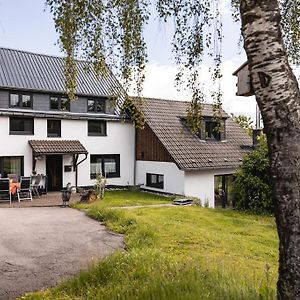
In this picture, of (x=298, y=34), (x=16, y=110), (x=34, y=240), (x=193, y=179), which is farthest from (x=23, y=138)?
(x=298, y=34)

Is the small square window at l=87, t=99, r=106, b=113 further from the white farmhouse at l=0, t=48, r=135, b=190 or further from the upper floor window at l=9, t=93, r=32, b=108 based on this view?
the upper floor window at l=9, t=93, r=32, b=108

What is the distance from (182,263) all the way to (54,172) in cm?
1824

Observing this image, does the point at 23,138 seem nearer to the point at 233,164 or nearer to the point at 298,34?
the point at 233,164

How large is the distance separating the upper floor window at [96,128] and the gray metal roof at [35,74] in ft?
5.58

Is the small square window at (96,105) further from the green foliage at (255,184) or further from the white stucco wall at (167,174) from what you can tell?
the green foliage at (255,184)

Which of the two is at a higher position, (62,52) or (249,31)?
(62,52)

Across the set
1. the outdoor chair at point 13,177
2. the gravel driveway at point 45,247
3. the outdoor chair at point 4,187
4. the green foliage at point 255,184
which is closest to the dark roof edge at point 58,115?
the outdoor chair at point 13,177

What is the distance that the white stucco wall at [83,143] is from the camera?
2133 cm

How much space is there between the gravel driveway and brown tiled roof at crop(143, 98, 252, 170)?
9185mm

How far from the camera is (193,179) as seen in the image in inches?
888

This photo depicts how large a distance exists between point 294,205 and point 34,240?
8539 mm

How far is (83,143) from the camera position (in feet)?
78.8

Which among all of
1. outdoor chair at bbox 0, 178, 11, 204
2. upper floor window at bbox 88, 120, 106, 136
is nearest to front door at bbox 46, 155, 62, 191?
upper floor window at bbox 88, 120, 106, 136

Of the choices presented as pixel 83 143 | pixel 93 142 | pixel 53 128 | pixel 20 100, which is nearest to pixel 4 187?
pixel 53 128
